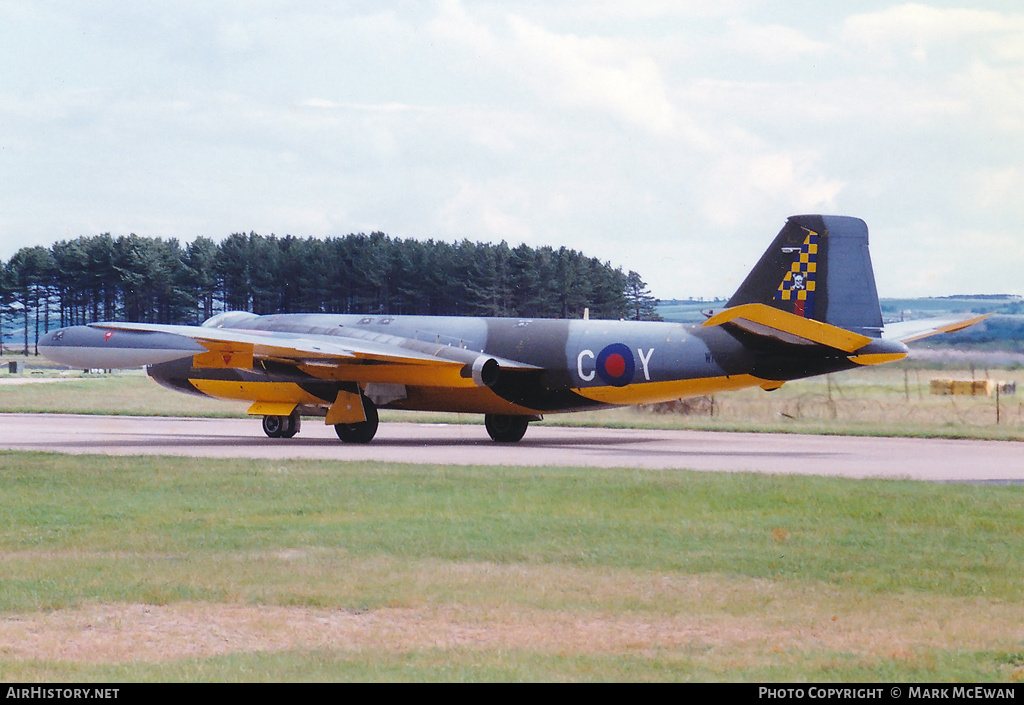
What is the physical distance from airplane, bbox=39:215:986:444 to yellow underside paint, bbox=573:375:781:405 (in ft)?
0.11

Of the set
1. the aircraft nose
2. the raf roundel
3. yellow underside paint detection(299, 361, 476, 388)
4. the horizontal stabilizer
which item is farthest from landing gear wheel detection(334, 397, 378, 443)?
the horizontal stabilizer

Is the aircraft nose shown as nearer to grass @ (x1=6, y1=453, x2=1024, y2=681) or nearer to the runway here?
the runway

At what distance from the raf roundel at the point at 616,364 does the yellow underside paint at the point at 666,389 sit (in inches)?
8.1

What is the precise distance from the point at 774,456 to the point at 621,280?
70.7 metres

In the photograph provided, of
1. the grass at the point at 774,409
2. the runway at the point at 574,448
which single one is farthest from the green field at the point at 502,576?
the grass at the point at 774,409

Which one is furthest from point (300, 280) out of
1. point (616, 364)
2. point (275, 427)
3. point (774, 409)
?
point (616, 364)

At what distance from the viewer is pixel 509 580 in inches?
469

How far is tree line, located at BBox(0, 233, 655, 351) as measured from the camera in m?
65.5

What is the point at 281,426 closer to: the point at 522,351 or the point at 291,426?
the point at 291,426

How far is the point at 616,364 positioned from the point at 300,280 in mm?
47476

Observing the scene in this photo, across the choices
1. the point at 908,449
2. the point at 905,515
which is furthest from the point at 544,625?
the point at 908,449

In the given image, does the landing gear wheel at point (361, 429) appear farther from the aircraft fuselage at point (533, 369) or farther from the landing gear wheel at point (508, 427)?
the landing gear wheel at point (508, 427)

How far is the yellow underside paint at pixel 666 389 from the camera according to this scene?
92.6 ft
